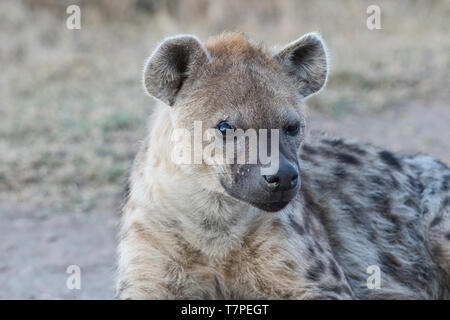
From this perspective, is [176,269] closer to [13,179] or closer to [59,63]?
[13,179]

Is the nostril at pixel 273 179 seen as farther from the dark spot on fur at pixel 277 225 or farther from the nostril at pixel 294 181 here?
the dark spot on fur at pixel 277 225

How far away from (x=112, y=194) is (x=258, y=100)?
2.54 m

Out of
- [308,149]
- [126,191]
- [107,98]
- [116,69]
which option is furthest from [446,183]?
[116,69]

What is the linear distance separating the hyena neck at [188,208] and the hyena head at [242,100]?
8 centimetres

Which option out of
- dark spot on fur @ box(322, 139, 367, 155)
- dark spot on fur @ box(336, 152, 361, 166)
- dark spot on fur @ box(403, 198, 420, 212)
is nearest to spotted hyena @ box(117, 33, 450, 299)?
dark spot on fur @ box(403, 198, 420, 212)

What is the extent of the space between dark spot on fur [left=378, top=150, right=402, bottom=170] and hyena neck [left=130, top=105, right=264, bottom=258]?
1.00 m

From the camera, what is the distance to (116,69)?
7.57 meters

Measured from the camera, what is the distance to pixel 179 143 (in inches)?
118

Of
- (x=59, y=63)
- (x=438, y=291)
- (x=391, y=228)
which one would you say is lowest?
(x=438, y=291)

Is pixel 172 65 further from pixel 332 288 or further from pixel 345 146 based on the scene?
pixel 345 146

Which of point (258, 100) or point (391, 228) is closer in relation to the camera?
point (258, 100)
